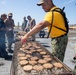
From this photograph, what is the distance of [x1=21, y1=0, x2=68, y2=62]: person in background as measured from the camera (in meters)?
3.26

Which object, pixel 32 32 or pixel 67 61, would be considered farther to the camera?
pixel 67 61

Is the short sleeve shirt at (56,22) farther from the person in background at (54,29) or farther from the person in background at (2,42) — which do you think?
the person in background at (2,42)

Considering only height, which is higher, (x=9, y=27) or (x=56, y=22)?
(x=56, y=22)

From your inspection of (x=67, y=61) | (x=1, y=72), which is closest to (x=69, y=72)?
(x=1, y=72)

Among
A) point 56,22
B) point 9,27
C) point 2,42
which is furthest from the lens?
point 9,27

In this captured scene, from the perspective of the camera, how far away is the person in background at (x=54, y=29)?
10.7 ft

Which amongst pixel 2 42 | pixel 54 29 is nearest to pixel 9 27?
pixel 2 42

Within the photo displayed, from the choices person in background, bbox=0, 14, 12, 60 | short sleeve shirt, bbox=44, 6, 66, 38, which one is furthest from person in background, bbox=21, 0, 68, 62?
person in background, bbox=0, 14, 12, 60

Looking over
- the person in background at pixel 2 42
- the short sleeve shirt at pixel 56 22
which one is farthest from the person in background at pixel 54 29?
the person in background at pixel 2 42

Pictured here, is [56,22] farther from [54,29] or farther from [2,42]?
[2,42]

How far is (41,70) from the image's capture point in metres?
3.28

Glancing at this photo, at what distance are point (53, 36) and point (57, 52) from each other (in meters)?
0.43

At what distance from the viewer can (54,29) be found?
3664 mm

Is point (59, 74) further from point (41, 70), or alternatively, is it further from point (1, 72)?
point (1, 72)
